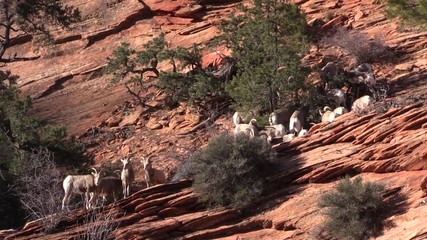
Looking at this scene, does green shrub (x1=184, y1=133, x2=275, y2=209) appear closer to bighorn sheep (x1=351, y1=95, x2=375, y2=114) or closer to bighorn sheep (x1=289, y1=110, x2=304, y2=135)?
bighorn sheep (x1=351, y1=95, x2=375, y2=114)

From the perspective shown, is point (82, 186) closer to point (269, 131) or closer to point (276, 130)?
point (269, 131)

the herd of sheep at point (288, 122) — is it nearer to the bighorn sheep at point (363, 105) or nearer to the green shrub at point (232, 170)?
the bighorn sheep at point (363, 105)

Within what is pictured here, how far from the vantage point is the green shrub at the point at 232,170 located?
1432 cm

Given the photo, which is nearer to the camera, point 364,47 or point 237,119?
point 237,119

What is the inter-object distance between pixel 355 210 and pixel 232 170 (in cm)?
295

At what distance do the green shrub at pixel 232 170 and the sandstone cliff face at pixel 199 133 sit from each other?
28cm

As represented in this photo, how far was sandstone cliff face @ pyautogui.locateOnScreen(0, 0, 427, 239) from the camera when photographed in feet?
45.2

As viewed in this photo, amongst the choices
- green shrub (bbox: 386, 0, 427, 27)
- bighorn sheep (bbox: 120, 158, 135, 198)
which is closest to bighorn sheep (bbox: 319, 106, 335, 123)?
green shrub (bbox: 386, 0, 427, 27)

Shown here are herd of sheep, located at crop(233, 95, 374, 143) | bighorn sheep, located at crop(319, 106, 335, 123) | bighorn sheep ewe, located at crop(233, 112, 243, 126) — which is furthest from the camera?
bighorn sheep ewe, located at crop(233, 112, 243, 126)

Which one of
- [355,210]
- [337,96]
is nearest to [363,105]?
[337,96]

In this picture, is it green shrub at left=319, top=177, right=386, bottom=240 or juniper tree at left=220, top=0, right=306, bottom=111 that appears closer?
green shrub at left=319, top=177, right=386, bottom=240

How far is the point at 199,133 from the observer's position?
904 inches

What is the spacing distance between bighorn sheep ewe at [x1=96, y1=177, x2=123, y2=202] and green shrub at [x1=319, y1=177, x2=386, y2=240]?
15.5 feet

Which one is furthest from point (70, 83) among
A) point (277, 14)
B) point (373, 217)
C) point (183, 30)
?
point (373, 217)
